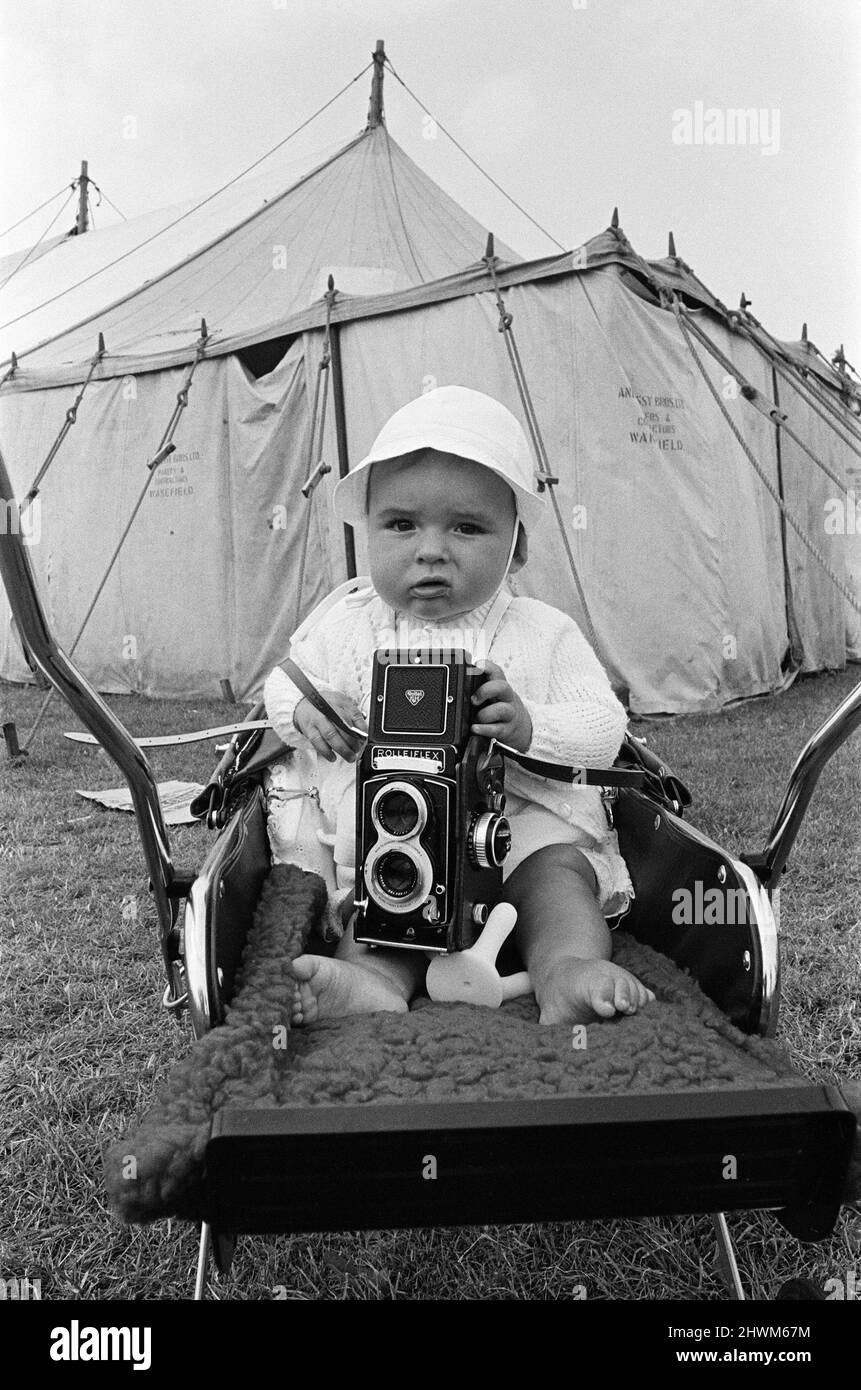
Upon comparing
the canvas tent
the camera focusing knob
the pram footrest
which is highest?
the canvas tent

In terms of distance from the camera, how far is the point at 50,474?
5.59 metres

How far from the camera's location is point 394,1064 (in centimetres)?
73

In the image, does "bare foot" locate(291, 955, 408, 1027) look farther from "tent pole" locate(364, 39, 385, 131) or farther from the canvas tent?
"tent pole" locate(364, 39, 385, 131)

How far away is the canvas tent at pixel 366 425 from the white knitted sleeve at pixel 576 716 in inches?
114

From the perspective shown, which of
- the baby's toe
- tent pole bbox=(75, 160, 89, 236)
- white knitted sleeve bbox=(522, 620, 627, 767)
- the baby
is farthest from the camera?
tent pole bbox=(75, 160, 89, 236)

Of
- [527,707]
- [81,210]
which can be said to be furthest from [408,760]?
[81,210]

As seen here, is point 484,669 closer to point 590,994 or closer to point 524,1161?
point 590,994

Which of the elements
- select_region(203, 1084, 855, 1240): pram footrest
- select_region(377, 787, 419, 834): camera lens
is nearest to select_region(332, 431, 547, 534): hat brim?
select_region(377, 787, 419, 834): camera lens

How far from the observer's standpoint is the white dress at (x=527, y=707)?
1.05 m

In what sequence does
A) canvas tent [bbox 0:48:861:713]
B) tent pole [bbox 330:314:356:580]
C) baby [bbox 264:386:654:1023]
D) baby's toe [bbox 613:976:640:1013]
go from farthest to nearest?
tent pole [bbox 330:314:356:580]
canvas tent [bbox 0:48:861:713]
baby [bbox 264:386:654:1023]
baby's toe [bbox 613:976:640:1013]

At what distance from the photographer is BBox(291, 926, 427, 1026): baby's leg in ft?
2.80

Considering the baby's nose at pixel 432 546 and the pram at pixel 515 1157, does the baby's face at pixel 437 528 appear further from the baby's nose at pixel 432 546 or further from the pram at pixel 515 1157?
the pram at pixel 515 1157

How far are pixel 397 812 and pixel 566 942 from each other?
197 millimetres
